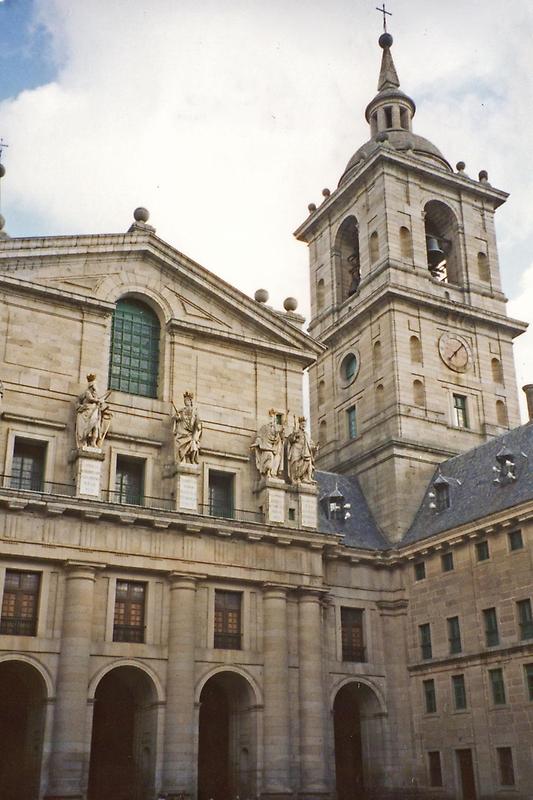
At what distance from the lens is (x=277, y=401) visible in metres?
41.0

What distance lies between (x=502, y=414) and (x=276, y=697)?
23.2 m

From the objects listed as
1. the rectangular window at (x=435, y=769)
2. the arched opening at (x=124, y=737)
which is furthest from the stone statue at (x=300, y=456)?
the rectangular window at (x=435, y=769)

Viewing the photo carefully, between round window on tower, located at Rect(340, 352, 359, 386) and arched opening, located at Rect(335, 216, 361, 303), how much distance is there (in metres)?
4.45

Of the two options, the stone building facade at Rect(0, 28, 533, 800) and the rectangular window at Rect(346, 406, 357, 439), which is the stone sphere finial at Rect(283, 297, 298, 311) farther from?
the rectangular window at Rect(346, 406, 357, 439)

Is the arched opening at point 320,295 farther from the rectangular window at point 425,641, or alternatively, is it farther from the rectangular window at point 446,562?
the rectangular window at point 425,641

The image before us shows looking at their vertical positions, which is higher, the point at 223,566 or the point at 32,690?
the point at 223,566

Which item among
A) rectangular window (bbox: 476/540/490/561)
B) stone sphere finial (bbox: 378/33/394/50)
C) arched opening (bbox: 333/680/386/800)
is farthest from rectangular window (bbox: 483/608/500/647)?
stone sphere finial (bbox: 378/33/394/50)

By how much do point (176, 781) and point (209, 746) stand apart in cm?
587

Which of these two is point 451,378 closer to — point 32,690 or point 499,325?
point 499,325

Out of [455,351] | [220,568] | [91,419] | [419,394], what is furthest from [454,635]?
[91,419]

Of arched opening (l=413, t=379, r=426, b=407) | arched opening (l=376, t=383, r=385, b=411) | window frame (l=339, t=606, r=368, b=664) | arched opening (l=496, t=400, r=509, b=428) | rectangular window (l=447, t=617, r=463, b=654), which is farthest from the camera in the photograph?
arched opening (l=496, t=400, r=509, b=428)

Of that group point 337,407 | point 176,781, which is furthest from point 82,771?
point 337,407

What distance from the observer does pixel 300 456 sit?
39.1 metres

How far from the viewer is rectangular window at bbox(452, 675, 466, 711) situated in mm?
38125
